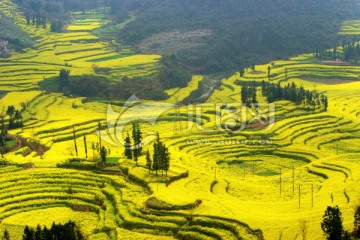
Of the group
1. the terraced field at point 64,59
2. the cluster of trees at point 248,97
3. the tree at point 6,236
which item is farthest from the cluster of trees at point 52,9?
the tree at point 6,236

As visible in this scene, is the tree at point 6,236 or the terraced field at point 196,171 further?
the terraced field at point 196,171

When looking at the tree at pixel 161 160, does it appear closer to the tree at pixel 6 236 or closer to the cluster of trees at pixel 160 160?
the cluster of trees at pixel 160 160

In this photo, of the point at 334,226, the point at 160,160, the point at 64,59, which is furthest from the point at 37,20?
the point at 334,226

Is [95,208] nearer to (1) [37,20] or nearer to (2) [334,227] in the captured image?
(2) [334,227]

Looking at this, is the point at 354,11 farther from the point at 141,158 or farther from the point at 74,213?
the point at 74,213

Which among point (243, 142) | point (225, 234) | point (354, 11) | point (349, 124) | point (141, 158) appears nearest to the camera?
point (225, 234)

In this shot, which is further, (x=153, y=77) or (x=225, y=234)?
(x=153, y=77)

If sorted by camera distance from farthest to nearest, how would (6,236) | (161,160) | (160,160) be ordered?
1. (160,160)
2. (161,160)
3. (6,236)

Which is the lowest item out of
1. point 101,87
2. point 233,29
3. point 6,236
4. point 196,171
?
point 6,236

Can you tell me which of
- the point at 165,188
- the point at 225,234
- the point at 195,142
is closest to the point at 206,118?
the point at 195,142

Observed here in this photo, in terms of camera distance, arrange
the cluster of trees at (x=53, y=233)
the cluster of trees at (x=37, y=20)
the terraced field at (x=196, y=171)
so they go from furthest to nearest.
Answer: the cluster of trees at (x=37, y=20), the terraced field at (x=196, y=171), the cluster of trees at (x=53, y=233)

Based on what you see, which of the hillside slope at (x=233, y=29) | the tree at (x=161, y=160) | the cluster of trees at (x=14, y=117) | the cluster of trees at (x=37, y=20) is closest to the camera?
the tree at (x=161, y=160)
